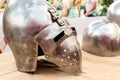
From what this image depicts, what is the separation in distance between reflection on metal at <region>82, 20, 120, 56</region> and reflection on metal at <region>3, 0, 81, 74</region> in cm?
14

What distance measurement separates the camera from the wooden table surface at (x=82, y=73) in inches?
18.6

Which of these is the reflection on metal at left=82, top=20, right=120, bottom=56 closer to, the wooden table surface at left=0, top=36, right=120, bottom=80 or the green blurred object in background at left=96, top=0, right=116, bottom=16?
the wooden table surface at left=0, top=36, right=120, bottom=80

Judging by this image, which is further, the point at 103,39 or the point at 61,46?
the point at 103,39

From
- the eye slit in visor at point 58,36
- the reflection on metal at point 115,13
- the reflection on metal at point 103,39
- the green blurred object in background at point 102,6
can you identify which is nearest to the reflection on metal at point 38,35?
the eye slit in visor at point 58,36

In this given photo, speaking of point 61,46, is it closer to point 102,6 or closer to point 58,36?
point 58,36

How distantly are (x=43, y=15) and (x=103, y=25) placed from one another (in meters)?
0.21

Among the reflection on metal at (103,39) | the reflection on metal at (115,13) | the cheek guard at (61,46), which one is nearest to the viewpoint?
the cheek guard at (61,46)

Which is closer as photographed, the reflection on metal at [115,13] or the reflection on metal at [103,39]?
the reflection on metal at [103,39]

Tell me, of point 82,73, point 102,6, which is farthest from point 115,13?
point 102,6

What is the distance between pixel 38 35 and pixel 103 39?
20cm

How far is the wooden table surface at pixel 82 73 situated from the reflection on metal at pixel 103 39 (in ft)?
0.09

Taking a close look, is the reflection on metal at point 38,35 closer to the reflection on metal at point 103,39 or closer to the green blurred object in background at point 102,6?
the reflection on metal at point 103,39

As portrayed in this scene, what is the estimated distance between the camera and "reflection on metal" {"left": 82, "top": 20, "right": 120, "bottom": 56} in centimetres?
60

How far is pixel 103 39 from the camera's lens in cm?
60
